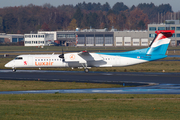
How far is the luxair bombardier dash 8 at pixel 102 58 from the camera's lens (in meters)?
37.0

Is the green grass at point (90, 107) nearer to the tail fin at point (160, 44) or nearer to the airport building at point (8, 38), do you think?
the tail fin at point (160, 44)

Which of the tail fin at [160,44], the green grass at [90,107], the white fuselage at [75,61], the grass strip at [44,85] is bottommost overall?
the green grass at [90,107]

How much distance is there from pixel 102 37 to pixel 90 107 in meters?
120

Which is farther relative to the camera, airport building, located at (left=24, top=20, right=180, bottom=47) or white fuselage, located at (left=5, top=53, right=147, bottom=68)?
airport building, located at (left=24, top=20, right=180, bottom=47)

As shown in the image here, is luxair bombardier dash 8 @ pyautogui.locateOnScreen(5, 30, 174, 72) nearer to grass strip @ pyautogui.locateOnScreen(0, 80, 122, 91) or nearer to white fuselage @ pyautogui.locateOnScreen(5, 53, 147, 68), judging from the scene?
white fuselage @ pyautogui.locateOnScreen(5, 53, 147, 68)

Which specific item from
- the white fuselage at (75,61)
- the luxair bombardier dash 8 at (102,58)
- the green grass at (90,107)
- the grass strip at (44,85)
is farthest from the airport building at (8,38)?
the green grass at (90,107)

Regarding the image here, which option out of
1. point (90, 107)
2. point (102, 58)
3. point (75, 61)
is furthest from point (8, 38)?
point (90, 107)

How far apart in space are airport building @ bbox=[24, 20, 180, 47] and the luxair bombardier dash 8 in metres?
87.9

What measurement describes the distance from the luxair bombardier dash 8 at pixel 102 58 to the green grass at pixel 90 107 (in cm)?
1711

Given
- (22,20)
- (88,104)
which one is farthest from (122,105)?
(22,20)

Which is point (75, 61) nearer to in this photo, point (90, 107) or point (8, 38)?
point (90, 107)

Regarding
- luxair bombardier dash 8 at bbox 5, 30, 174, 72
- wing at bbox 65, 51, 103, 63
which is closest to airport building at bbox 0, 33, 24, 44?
luxair bombardier dash 8 at bbox 5, 30, 174, 72

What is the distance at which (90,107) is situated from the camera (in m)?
15.9

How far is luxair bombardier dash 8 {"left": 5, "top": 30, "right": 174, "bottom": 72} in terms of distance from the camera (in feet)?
121
